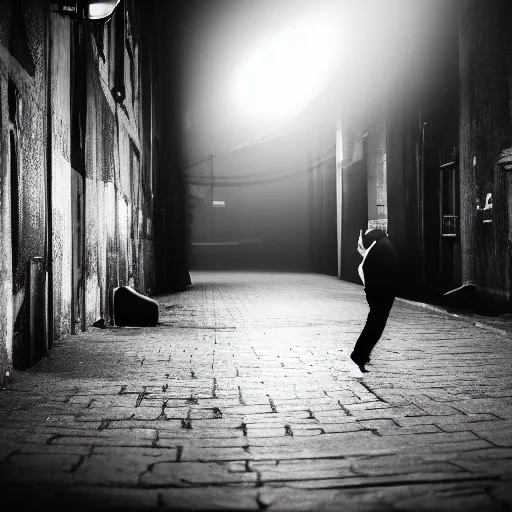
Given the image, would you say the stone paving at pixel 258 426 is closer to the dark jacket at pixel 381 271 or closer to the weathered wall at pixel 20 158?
the weathered wall at pixel 20 158

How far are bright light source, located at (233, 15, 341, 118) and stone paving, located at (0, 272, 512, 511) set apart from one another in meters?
11.2

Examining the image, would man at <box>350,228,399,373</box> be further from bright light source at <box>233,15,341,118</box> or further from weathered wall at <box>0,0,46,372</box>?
bright light source at <box>233,15,341,118</box>

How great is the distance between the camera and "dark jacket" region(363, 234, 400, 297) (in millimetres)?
5824

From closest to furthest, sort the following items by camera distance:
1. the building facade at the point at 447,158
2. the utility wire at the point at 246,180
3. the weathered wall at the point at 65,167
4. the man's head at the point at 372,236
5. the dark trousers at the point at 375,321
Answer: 1. the weathered wall at the point at 65,167
2. the dark trousers at the point at 375,321
3. the man's head at the point at 372,236
4. the building facade at the point at 447,158
5. the utility wire at the point at 246,180

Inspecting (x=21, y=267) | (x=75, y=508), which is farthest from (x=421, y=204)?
(x=75, y=508)

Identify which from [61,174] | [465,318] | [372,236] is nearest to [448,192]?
[465,318]

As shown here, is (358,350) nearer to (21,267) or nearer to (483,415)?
(483,415)

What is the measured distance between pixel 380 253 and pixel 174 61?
16.0m

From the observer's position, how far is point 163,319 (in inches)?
411

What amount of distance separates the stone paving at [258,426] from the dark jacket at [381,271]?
71cm

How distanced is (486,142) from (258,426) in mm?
8372

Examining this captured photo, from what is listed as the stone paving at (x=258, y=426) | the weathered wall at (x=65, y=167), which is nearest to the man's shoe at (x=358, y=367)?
the stone paving at (x=258, y=426)

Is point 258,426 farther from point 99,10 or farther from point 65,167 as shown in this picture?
point 99,10

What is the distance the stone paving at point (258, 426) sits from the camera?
2.86 m
